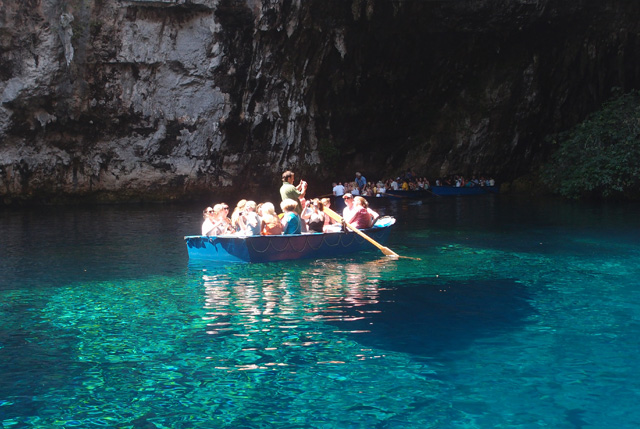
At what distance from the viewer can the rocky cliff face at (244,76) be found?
25891 millimetres

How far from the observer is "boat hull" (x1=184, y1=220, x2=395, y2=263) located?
36.3 ft

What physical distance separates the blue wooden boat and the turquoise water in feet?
1.08

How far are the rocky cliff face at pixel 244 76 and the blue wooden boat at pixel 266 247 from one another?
16459mm

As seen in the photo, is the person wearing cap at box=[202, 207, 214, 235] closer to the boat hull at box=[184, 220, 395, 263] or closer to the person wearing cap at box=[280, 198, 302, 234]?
the boat hull at box=[184, 220, 395, 263]

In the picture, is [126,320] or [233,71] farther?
[233,71]

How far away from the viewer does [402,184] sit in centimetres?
3338

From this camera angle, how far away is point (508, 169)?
38844mm

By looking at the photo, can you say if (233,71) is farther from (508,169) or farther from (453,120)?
(508,169)

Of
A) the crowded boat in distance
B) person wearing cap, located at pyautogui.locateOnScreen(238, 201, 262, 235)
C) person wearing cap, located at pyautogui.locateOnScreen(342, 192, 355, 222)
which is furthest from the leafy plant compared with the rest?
person wearing cap, located at pyautogui.locateOnScreen(238, 201, 262, 235)

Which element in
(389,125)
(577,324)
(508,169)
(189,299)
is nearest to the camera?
(577,324)

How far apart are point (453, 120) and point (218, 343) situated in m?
31.7

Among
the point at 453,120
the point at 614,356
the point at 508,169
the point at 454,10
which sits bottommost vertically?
the point at 614,356

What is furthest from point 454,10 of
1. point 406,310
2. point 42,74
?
point 406,310

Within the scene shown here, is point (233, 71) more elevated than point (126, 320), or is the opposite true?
point (233, 71)
